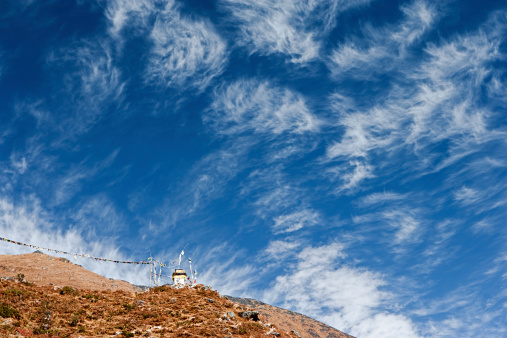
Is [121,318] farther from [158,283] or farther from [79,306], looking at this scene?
[158,283]

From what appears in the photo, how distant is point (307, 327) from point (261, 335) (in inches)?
4309

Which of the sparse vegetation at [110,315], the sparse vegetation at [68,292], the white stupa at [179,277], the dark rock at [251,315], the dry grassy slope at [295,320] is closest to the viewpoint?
the sparse vegetation at [110,315]

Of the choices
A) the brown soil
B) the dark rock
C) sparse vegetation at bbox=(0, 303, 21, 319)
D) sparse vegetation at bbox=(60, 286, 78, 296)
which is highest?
the brown soil

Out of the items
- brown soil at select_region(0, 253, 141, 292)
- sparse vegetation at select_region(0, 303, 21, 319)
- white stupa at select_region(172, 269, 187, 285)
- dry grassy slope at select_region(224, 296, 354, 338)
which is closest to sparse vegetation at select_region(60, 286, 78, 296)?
sparse vegetation at select_region(0, 303, 21, 319)

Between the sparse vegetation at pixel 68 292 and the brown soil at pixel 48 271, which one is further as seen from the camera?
the brown soil at pixel 48 271

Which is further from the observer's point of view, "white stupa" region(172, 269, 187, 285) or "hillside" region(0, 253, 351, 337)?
"white stupa" region(172, 269, 187, 285)

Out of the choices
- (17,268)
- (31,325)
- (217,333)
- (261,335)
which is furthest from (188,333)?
(17,268)

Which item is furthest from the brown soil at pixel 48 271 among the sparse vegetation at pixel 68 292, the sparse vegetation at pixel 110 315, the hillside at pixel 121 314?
the sparse vegetation at pixel 110 315

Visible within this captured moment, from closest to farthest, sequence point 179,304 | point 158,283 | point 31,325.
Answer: point 31,325
point 179,304
point 158,283

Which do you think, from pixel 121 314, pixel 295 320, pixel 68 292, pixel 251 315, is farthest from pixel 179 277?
pixel 295 320

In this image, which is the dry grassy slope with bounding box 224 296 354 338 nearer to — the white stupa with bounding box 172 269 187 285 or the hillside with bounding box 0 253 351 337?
the white stupa with bounding box 172 269 187 285

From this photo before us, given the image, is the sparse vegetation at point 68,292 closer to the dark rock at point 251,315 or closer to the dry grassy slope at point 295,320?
the dark rock at point 251,315

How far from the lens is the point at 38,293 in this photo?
3362cm

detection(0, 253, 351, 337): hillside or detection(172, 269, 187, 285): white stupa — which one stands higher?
detection(172, 269, 187, 285): white stupa
